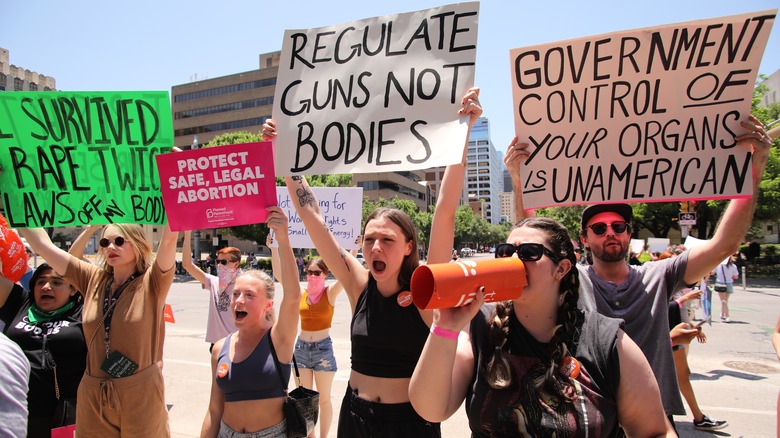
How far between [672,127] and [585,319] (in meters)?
1.64

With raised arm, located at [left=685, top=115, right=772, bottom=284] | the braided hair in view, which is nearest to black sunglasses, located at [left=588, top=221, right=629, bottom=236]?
raised arm, located at [left=685, top=115, right=772, bottom=284]

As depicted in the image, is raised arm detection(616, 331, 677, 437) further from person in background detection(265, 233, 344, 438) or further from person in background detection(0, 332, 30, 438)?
person in background detection(265, 233, 344, 438)

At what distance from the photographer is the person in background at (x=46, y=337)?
3.33 metres

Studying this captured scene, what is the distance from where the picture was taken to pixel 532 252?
1.82m

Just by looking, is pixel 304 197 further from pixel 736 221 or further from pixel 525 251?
pixel 736 221

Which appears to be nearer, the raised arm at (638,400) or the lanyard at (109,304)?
the raised arm at (638,400)

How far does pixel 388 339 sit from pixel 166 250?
1.73m

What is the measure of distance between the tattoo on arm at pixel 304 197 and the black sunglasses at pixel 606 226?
1893 mm

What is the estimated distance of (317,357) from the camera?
17.0 ft

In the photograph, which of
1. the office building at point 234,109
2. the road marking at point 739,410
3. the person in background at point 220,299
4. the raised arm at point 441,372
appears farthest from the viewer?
the office building at point 234,109

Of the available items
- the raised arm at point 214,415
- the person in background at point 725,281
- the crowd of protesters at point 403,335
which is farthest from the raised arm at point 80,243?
the person in background at point 725,281

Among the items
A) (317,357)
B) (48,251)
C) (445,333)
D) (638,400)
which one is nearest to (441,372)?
(445,333)

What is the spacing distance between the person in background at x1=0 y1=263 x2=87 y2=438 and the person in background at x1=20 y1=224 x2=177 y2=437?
372 millimetres

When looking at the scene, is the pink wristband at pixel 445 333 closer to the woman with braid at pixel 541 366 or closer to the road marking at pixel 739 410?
the woman with braid at pixel 541 366
